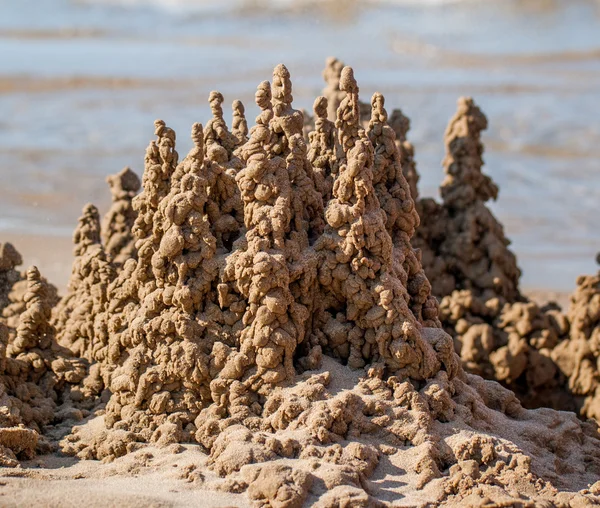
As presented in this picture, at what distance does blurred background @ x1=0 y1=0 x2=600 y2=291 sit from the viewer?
1250 cm

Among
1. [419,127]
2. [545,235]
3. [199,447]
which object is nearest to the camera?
[199,447]

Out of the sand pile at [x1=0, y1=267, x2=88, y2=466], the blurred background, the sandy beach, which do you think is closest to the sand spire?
the sandy beach

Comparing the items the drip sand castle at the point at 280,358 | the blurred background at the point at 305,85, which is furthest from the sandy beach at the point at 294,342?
the blurred background at the point at 305,85

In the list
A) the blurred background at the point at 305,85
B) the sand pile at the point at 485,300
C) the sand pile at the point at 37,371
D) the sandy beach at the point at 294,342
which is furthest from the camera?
the blurred background at the point at 305,85

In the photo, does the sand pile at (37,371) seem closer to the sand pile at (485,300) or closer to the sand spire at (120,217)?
the sand spire at (120,217)

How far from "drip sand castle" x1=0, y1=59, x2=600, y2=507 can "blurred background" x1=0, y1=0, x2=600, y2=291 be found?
461 centimetres

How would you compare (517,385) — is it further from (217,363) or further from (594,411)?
(217,363)

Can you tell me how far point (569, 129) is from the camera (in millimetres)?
18469

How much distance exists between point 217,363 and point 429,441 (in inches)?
31.4

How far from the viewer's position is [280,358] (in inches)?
147

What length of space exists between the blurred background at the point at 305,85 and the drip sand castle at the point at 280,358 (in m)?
4.61

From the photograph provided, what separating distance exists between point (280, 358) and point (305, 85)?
1958cm

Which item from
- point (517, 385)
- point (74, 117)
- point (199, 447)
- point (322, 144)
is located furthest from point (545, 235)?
point (74, 117)

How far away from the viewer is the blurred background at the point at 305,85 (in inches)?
492
